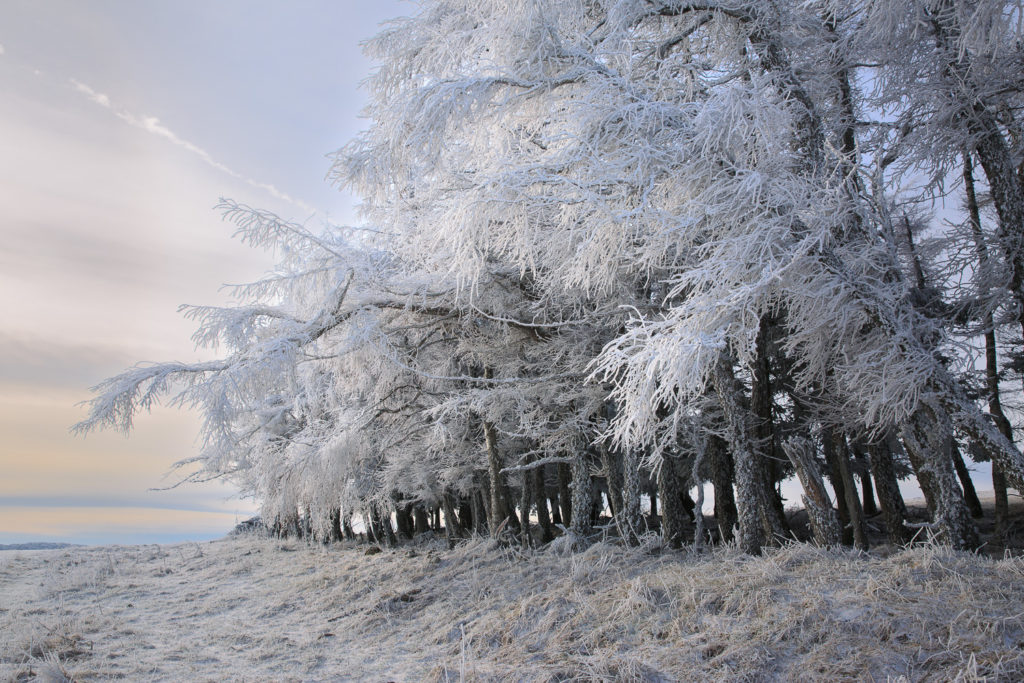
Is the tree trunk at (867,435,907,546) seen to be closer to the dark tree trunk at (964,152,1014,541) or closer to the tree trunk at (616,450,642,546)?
the dark tree trunk at (964,152,1014,541)

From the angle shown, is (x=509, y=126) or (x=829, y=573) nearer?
(x=829, y=573)

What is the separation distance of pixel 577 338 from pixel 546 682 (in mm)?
6156

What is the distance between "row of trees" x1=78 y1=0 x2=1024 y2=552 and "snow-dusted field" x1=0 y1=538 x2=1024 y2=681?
1641 mm

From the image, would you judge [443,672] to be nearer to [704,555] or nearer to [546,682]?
[546,682]

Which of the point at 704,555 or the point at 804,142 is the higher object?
the point at 804,142

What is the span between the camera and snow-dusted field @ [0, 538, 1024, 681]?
4270 mm

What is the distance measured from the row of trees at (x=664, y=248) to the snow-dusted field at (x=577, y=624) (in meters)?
1.64

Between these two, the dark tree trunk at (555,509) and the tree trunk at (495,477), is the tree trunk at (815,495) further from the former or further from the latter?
the dark tree trunk at (555,509)

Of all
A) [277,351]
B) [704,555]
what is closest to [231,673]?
[277,351]

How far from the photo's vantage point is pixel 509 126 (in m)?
7.06

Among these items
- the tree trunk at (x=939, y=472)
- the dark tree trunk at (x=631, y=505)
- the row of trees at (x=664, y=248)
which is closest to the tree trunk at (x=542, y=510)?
the row of trees at (x=664, y=248)

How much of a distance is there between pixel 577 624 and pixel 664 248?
3.59 m

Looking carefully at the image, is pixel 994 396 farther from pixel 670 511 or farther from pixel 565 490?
pixel 565 490

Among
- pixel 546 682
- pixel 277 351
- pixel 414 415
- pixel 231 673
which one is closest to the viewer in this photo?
pixel 546 682
